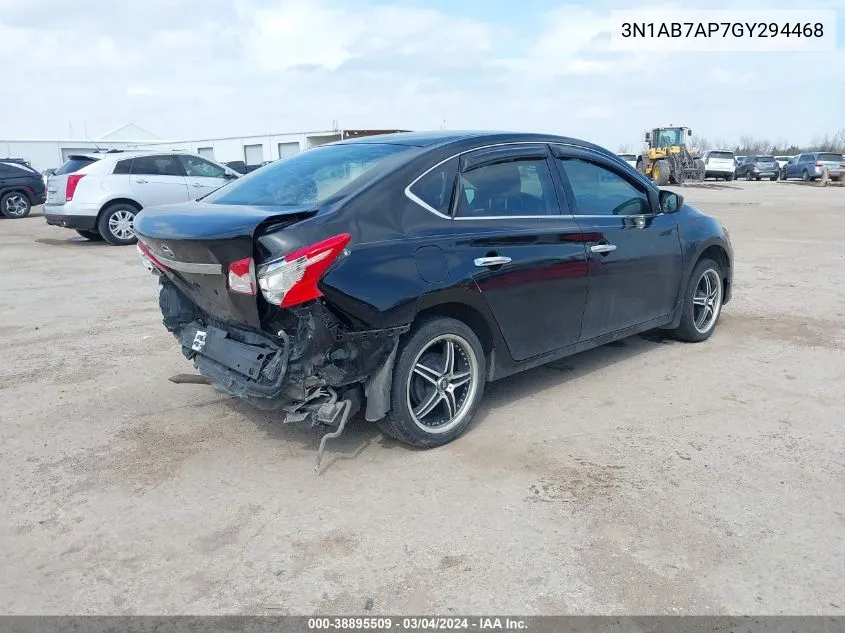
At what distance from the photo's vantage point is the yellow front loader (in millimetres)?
33312

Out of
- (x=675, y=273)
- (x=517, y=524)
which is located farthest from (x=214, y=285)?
(x=675, y=273)

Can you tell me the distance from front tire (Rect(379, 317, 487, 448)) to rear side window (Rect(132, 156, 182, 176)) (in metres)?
10.8

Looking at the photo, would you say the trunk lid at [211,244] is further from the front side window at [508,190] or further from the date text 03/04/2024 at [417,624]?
the date text 03/04/2024 at [417,624]

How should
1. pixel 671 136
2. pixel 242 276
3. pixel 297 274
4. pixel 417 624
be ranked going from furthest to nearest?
pixel 671 136 < pixel 242 276 < pixel 297 274 < pixel 417 624

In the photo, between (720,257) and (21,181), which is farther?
(21,181)

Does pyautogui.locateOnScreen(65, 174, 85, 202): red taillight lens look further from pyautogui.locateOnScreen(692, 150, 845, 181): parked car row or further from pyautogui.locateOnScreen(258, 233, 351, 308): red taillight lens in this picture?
pyautogui.locateOnScreen(692, 150, 845, 181): parked car row

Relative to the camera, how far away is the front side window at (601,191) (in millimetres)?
4621

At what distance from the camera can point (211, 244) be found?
3330 mm

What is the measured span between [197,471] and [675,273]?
3.75 m

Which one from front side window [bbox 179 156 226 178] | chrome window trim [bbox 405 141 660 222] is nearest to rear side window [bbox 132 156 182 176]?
front side window [bbox 179 156 226 178]

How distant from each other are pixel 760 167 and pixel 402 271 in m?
42.9

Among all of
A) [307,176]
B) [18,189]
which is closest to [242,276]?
[307,176]

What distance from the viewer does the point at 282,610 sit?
2.58m

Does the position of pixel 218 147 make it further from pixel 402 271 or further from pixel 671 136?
pixel 402 271
